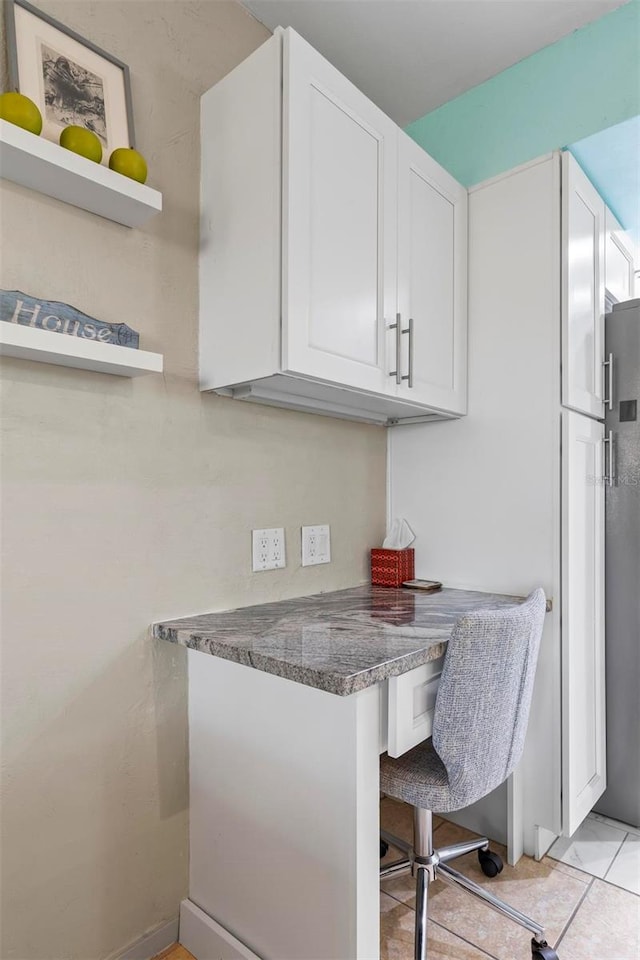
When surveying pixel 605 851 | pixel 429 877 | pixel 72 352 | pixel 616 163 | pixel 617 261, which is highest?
pixel 616 163

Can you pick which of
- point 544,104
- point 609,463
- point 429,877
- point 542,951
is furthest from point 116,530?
point 544,104

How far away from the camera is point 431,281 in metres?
1.77

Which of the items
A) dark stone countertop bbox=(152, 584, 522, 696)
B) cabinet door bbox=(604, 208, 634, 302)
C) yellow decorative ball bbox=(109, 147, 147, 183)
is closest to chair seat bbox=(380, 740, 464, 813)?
dark stone countertop bbox=(152, 584, 522, 696)

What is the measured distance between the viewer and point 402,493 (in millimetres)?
2113

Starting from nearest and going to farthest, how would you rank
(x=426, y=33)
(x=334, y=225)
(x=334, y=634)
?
(x=334, y=634), (x=334, y=225), (x=426, y=33)

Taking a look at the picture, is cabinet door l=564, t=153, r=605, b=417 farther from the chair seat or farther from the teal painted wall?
the chair seat

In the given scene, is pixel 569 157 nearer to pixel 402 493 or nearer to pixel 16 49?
pixel 402 493

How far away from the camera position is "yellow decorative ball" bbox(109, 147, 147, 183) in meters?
1.22

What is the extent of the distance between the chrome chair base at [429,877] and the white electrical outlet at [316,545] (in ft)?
2.46

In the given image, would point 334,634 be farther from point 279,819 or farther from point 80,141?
point 80,141

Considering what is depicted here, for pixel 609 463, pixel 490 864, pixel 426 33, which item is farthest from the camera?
pixel 609 463

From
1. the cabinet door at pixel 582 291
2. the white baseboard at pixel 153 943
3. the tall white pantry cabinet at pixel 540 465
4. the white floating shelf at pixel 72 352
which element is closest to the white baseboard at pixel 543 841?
the tall white pantry cabinet at pixel 540 465

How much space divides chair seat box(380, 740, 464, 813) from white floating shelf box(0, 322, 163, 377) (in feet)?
3.56

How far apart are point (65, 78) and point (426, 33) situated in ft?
4.21
